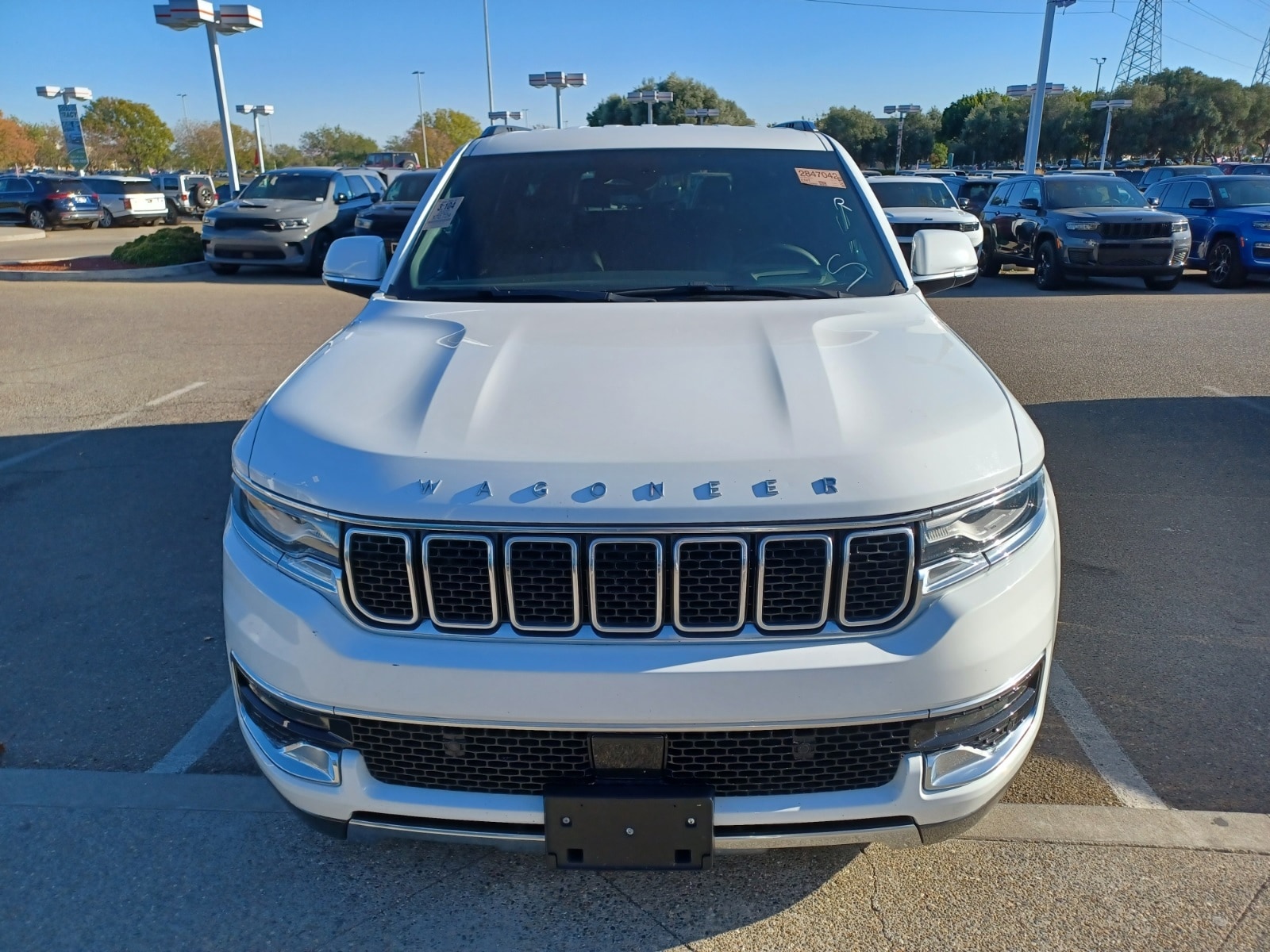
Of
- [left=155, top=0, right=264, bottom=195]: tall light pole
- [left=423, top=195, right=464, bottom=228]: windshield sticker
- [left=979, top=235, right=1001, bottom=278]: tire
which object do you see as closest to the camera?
[left=423, top=195, right=464, bottom=228]: windshield sticker

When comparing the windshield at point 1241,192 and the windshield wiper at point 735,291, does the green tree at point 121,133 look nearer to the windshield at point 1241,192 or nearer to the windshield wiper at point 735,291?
the windshield at point 1241,192

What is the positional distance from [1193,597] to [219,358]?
8.44m

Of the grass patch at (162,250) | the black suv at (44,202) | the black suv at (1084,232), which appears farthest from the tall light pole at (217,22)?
the black suv at (1084,232)

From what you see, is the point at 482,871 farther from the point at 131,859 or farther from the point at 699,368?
the point at 699,368

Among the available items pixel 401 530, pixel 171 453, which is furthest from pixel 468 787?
pixel 171 453

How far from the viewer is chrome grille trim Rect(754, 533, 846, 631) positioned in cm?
202

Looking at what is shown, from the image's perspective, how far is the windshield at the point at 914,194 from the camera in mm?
16281

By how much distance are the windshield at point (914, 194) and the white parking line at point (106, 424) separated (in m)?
11.9

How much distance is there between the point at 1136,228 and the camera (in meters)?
13.9

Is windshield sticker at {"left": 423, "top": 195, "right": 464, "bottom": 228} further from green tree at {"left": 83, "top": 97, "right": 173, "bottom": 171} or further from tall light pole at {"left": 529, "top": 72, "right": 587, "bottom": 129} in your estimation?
green tree at {"left": 83, "top": 97, "right": 173, "bottom": 171}

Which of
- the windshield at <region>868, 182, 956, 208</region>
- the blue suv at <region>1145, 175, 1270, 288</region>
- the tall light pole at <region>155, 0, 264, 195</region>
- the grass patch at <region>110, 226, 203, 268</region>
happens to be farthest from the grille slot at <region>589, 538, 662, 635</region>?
the tall light pole at <region>155, 0, 264, 195</region>

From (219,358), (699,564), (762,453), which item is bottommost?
(219,358)

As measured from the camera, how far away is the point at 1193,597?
4.17m

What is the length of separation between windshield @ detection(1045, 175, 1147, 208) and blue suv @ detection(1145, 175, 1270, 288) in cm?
107
